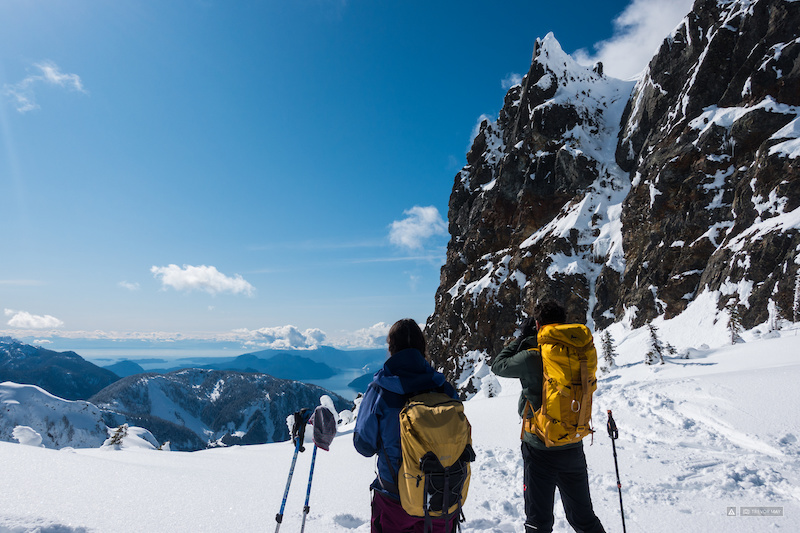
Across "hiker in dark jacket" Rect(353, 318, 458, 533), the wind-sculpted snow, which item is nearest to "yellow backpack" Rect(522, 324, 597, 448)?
"hiker in dark jacket" Rect(353, 318, 458, 533)

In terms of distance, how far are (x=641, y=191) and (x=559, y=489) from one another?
50625 millimetres

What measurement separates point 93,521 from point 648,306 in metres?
43.8

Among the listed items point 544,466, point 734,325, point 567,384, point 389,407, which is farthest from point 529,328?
point 734,325

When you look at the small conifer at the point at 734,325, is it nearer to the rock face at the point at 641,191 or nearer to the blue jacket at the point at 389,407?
the rock face at the point at 641,191

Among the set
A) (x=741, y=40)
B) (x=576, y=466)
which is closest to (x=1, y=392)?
(x=576, y=466)

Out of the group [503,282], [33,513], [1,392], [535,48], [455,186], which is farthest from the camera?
[1,392]

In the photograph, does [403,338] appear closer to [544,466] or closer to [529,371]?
[529,371]

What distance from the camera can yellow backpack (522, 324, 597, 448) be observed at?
3342 millimetres

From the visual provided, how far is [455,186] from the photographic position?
85938 mm

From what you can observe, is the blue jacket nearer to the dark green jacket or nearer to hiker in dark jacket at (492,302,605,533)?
hiker in dark jacket at (492,302,605,533)

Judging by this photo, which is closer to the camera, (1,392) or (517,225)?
(517,225)

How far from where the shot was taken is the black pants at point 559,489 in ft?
11.3

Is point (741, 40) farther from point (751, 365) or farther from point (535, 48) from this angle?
point (751, 365)

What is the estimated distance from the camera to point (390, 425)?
286 cm
